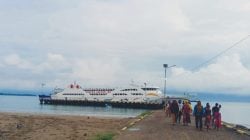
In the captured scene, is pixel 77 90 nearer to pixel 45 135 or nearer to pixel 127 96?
pixel 127 96

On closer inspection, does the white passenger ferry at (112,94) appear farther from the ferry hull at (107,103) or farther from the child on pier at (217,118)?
the child on pier at (217,118)

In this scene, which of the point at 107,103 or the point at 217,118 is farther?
the point at 107,103

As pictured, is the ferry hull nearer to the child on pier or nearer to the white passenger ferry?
the white passenger ferry

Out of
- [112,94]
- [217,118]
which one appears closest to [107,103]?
[112,94]

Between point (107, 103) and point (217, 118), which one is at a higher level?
point (107, 103)

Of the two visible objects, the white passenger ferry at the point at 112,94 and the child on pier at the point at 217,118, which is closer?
the child on pier at the point at 217,118

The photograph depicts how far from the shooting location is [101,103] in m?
113

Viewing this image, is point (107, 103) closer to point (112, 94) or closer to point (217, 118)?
point (112, 94)

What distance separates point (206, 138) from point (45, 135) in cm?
1009

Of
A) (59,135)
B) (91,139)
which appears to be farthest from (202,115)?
(59,135)

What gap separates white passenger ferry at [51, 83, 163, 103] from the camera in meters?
106

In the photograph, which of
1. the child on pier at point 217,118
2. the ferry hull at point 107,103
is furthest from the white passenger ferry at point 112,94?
the child on pier at point 217,118

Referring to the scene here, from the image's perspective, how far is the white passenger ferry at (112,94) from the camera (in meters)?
106

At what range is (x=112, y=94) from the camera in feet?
369
